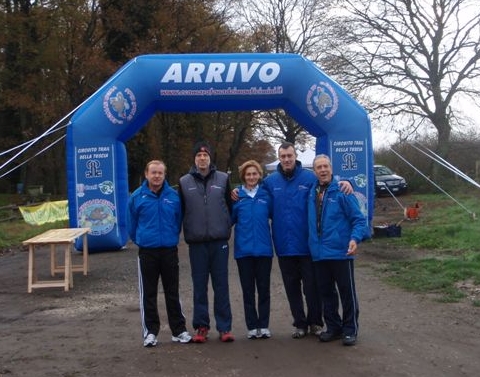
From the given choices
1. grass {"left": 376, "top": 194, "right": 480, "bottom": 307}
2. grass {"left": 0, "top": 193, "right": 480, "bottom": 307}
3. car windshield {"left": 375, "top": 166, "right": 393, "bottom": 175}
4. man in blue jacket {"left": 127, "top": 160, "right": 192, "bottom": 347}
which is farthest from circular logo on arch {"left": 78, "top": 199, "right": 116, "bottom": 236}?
car windshield {"left": 375, "top": 166, "right": 393, "bottom": 175}

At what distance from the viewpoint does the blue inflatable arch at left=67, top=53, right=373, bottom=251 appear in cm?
1222

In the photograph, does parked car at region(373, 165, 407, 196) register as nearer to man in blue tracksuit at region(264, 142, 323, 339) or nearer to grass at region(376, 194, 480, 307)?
grass at region(376, 194, 480, 307)

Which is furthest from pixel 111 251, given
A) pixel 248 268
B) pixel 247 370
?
pixel 247 370

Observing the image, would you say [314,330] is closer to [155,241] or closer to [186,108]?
[155,241]

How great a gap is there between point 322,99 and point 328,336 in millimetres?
7379

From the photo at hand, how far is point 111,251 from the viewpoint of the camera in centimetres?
1341

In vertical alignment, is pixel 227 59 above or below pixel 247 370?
above

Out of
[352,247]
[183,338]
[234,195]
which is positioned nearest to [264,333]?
[183,338]

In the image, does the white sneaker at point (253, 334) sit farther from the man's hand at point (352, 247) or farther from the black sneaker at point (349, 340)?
the man's hand at point (352, 247)

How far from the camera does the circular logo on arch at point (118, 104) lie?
12.3 m

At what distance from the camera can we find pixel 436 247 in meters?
12.6

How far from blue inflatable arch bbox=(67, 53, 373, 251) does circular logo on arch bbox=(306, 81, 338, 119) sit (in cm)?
2

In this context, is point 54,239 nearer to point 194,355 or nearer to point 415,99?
point 194,355

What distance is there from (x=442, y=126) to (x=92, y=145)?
20.1 metres
